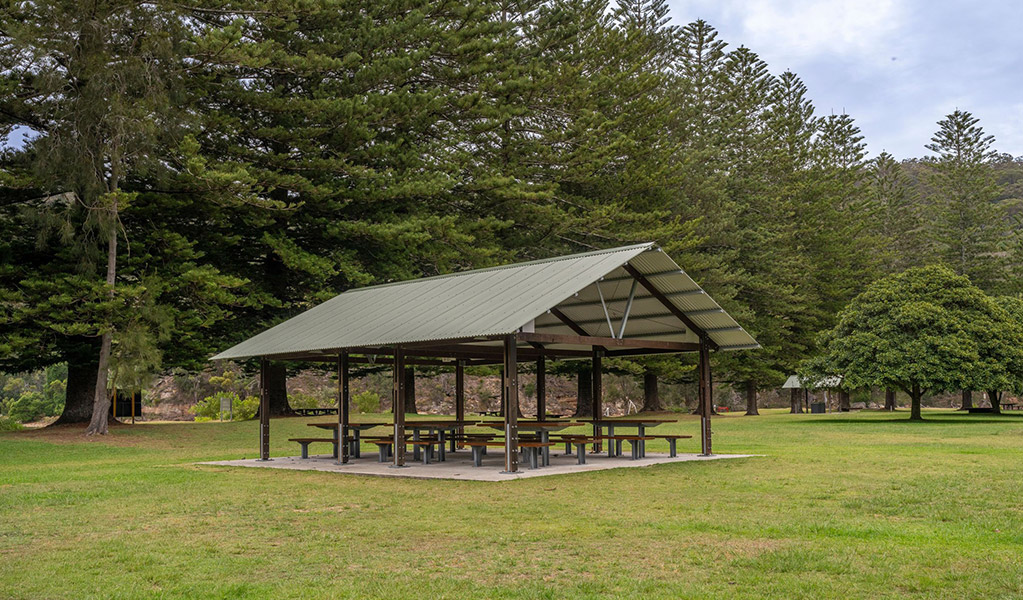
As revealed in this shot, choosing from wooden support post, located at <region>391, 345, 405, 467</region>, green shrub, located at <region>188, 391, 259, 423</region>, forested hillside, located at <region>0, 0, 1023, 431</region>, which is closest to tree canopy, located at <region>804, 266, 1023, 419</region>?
forested hillside, located at <region>0, 0, 1023, 431</region>

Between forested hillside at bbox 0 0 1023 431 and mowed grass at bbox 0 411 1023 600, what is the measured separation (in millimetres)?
10546

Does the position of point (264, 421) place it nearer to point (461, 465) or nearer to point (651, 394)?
point (461, 465)

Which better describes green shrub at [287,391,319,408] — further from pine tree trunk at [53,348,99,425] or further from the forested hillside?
pine tree trunk at [53,348,99,425]

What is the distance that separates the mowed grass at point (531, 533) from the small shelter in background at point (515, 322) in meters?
2.00

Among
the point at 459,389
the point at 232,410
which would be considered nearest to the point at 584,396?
the point at 232,410

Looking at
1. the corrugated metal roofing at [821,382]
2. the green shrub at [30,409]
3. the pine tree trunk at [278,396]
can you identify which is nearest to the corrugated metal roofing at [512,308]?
the pine tree trunk at [278,396]

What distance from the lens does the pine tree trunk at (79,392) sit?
2673 centimetres

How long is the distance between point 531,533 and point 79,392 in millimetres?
23195

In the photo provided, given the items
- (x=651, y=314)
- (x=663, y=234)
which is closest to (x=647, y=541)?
(x=651, y=314)

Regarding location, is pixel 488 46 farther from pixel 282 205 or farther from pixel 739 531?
pixel 739 531

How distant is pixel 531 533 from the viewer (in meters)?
8.32

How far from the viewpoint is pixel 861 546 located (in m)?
7.43

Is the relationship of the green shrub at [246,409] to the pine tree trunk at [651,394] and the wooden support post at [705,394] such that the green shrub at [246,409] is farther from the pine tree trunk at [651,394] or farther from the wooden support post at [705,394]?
the wooden support post at [705,394]

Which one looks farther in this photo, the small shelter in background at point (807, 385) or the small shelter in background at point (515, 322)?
the small shelter in background at point (807, 385)
